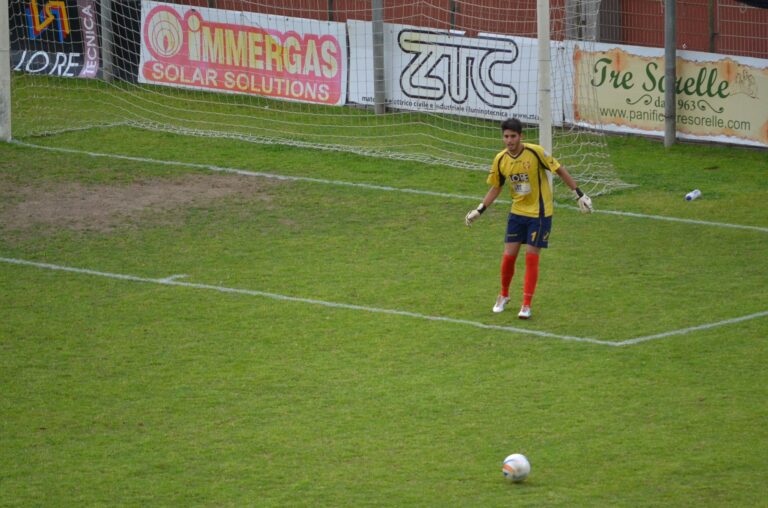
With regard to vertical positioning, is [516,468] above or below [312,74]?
below

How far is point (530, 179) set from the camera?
11781mm

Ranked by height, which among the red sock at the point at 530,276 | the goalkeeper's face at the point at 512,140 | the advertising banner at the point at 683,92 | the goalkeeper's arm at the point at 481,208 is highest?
the advertising banner at the point at 683,92

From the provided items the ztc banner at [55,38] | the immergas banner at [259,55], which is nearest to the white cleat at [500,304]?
the immergas banner at [259,55]

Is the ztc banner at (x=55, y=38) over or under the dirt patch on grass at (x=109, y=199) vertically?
over

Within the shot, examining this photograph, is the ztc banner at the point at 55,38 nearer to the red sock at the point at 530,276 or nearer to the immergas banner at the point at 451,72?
the immergas banner at the point at 451,72

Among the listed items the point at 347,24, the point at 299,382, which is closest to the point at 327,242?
the point at 299,382

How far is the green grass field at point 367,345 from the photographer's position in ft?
27.2

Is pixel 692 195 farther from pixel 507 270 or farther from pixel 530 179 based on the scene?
pixel 507 270

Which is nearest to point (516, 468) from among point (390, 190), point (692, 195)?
point (692, 195)

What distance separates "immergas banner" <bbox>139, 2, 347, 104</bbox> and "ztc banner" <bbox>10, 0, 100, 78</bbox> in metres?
2.36

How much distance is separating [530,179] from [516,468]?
4.28 meters

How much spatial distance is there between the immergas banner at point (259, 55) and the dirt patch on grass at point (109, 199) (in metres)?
5.15

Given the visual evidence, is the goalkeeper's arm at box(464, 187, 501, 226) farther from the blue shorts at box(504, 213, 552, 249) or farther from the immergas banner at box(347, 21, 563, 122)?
the immergas banner at box(347, 21, 563, 122)

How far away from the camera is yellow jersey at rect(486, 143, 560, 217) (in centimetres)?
1179
